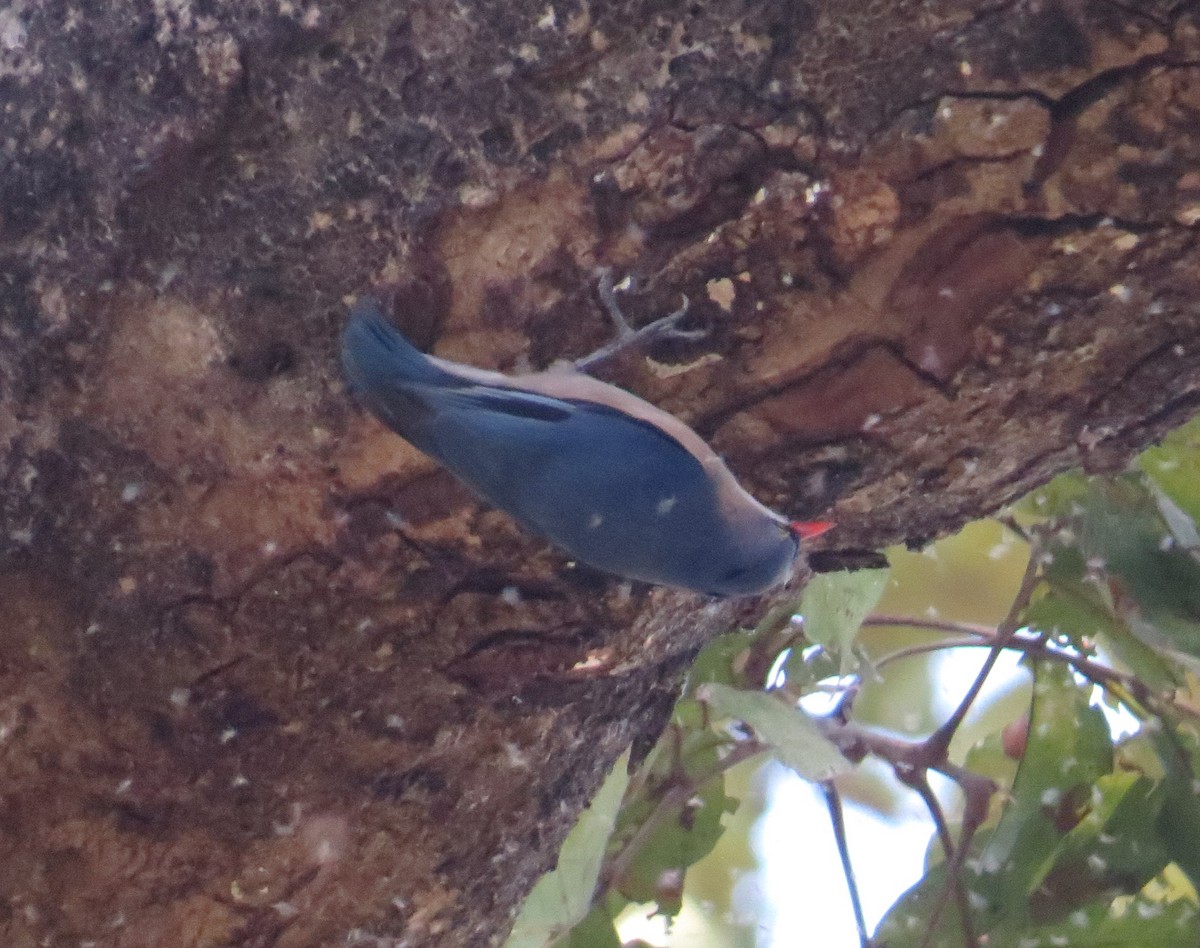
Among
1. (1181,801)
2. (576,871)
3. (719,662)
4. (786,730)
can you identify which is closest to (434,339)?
(786,730)

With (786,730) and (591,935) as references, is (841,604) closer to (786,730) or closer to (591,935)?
(786,730)

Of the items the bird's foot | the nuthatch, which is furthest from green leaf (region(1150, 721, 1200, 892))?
the bird's foot

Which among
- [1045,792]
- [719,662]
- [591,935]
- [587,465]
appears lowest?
[591,935]

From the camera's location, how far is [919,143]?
4.67 ft

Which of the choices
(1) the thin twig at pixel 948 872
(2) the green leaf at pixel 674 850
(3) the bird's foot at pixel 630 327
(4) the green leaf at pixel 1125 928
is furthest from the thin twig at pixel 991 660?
(3) the bird's foot at pixel 630 327

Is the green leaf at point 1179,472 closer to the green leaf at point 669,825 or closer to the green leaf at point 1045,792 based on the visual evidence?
the green leaf at point 1045,792

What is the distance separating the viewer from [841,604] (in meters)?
2.11

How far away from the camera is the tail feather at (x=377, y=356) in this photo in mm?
1526

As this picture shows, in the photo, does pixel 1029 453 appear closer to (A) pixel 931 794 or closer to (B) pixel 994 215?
(B) pixel 994 215

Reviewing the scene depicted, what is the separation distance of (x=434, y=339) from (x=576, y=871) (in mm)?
988

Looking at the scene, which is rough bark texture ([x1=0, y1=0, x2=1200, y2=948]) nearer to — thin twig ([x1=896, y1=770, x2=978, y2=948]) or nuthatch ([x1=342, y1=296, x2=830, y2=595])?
nuthatch ([x1=342, y1=296, x2=830, y2=595])

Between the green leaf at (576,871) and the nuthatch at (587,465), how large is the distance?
51 cm

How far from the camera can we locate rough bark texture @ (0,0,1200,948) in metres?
1.45

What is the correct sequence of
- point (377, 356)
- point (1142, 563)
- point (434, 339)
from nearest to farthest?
point (377, 356), point (434, 339), point (1142, 563)
